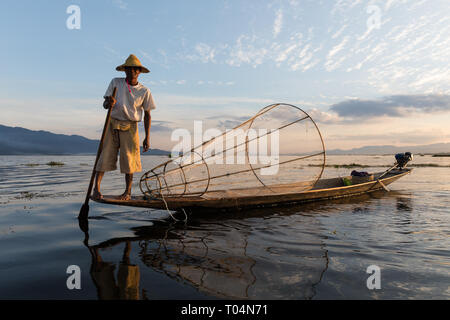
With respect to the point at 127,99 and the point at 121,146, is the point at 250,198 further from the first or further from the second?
the point at 127,99

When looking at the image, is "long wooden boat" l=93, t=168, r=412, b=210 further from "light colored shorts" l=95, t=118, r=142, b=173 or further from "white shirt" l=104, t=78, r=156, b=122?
"white shirt" l=104, t=78, r=156, b=122

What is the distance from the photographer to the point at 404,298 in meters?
2.43

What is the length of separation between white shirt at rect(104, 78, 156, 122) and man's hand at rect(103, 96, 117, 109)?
Answer: 4.2 inches

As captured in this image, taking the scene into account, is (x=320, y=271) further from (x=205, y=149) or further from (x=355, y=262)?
(x=205, y=149)

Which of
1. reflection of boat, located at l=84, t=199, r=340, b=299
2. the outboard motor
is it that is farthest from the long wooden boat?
the outboard motor

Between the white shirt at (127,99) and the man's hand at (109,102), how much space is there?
11 cm

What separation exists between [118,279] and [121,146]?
2813 millimetres

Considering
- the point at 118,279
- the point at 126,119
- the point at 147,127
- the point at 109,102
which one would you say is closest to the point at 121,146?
the point at 126,119

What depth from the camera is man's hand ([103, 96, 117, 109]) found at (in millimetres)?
4590
